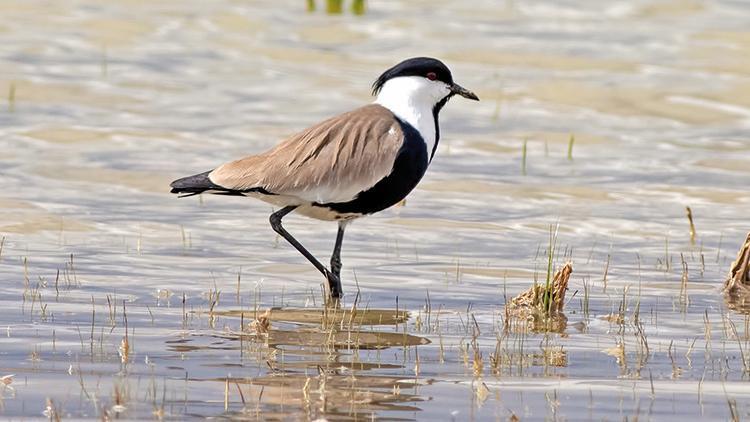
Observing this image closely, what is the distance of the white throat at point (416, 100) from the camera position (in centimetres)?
895

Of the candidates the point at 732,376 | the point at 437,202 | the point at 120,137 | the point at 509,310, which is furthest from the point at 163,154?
the point at 732,376

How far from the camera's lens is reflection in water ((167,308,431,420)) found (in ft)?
19.0

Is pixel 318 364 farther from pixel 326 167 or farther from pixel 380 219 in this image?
pixel 380 219

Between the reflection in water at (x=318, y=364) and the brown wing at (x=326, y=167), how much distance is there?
820 mm

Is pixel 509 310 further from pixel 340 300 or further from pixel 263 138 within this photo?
pixel 263 138

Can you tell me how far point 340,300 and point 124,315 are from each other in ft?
4.97

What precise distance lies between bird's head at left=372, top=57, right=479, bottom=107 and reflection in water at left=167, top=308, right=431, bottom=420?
1.48 metres

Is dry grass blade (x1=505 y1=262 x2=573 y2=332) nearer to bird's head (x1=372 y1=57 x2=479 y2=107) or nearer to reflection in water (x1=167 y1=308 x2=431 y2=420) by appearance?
reflection in water (x1=167 y1=308 x2=431 y2=420)

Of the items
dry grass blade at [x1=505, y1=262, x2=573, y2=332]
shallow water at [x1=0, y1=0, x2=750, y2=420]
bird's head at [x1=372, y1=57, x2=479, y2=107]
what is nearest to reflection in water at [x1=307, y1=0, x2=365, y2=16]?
shallow water at [x1=0, y1=0, x2=750, y2=420]

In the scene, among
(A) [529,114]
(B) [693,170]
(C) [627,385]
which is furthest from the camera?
(A) [529,114]

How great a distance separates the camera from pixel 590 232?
11391 mm

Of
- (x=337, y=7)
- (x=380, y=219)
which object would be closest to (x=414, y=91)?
(x=380, y=219)

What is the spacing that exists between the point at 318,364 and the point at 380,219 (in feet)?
16.9

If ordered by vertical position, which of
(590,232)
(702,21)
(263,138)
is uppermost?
(702,21)
